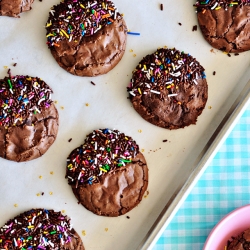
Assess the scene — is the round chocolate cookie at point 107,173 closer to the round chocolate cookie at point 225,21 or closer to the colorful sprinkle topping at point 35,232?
the colorful sprinkle topping at point 35,232

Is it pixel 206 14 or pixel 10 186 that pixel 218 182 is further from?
pixel 10 186

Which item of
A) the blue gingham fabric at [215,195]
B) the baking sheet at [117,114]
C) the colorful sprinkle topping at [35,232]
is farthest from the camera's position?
the blue gingham fabric at [215,195]

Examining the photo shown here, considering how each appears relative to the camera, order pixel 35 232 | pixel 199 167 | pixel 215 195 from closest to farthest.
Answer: pixel 35 232, pixel 199 167, pixel 215 195

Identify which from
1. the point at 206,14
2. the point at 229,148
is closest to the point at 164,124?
the point at 229,148

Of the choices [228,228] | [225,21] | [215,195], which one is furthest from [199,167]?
[225,21]

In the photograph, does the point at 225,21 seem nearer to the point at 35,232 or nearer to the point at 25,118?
the point at 25,118

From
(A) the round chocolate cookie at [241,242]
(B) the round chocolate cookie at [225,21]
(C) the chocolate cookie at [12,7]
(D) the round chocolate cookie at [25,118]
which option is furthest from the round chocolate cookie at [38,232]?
(B) the round chocolate cookie at [225,21]

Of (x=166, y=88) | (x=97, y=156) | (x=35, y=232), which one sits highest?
(x=166, y=88)
